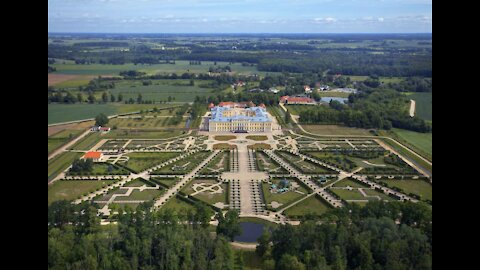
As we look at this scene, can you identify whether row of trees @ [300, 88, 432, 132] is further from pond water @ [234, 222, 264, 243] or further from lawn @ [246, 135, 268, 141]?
pond water @ [234, 222, 264, 243]

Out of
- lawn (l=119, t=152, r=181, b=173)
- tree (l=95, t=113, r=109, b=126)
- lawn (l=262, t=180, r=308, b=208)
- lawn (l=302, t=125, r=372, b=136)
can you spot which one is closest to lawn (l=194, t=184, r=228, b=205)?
lawn (l=262, t=180, r=308, b=208)

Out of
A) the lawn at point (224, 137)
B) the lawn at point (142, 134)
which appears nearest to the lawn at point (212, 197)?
the lawn at point (224, 137)

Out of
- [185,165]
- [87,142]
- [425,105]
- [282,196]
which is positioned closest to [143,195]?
[185,165]

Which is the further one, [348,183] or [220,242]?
[348,183]

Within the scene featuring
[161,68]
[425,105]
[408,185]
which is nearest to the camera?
[425,105]

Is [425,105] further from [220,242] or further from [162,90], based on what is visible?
[162,90]
